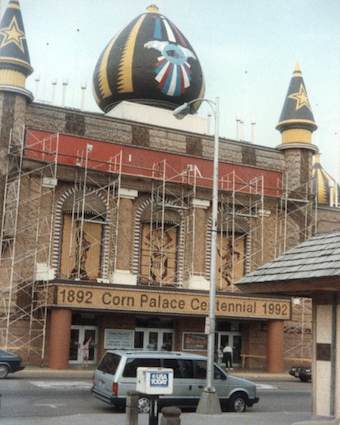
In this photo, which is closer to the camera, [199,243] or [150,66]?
[199,243]

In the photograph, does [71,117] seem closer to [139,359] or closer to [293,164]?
[293,164]

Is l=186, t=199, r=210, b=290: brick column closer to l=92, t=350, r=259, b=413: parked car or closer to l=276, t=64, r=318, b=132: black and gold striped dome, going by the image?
l=276, t=64, r=318, b=132: black and gold striped dome

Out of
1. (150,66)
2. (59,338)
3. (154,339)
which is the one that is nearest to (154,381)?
(59,338)

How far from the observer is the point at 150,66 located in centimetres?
4041

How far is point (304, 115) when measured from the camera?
4375cm

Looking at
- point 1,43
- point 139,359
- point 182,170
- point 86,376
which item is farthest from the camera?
point 182,170

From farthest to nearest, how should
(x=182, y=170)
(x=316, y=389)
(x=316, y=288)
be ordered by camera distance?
(x=182, y=170)
(x=316, y=389)
(x=316, y=288)

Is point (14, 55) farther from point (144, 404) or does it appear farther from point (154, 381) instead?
point (154, 381)

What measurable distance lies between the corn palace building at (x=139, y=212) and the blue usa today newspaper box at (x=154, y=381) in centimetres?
1896

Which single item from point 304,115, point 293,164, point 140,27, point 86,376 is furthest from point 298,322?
point 140,27

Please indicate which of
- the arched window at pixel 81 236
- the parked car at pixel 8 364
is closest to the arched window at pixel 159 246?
the arched window at pixel 81 236

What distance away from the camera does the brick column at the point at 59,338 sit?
32531mm

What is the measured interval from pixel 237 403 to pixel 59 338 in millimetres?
14699

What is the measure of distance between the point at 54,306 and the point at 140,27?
1860 centimetres
